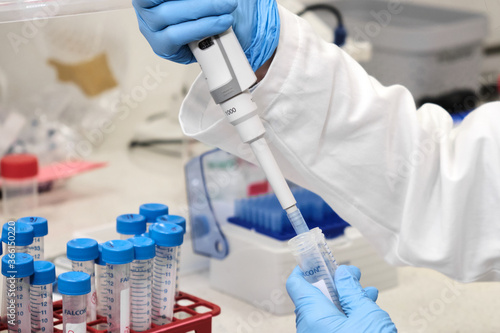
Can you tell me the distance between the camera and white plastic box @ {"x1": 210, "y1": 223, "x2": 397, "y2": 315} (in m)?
1.17


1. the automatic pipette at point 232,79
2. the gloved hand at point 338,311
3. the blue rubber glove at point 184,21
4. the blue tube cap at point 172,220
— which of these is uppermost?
the blue rubber glove at point 184,21

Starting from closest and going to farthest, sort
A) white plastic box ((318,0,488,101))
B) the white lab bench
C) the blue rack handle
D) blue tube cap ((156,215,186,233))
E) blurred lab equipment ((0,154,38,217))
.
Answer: blue tube cap ((156,215,186,233)) < the white lab bench < the blue rack handle < blurred lab equipment ((0,154,38,217)) < white plastic box ((318,0,488,101))

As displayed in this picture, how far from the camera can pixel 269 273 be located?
46.3 inches

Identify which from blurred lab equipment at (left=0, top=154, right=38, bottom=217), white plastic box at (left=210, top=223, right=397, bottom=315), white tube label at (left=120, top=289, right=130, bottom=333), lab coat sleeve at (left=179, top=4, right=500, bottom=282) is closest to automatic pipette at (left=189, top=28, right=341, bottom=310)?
lab coat sleeve at (left=179, top=4, right=500, bottom=282)

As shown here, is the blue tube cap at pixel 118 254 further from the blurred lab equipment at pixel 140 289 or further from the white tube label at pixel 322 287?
the white tube label at pixel 322 287

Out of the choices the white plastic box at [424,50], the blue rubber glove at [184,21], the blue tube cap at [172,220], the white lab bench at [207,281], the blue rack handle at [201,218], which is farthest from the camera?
the white plastic box at [424,50]

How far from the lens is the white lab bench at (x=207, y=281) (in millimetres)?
1143

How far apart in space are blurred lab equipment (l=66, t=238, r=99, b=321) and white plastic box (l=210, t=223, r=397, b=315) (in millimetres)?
386

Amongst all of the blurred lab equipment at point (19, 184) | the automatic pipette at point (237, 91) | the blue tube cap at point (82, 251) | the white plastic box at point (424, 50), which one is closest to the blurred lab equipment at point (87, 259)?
the blue tube cap at point (82, 251)

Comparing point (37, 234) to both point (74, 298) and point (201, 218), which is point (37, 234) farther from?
point (201, 218)

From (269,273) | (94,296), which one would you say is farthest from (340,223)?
(94,296)

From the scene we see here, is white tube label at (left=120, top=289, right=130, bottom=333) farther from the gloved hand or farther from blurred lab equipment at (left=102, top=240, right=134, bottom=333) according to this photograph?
the gloved hand

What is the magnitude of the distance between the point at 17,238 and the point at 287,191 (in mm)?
364

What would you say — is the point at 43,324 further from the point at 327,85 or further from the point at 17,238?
the point at 327,85
